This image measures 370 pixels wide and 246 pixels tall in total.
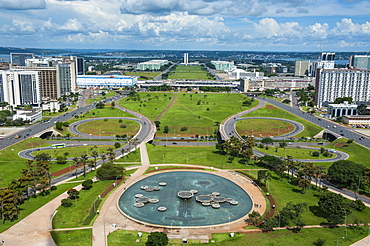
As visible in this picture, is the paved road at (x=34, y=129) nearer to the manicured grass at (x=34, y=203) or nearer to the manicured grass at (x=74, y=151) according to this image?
the manicured grass at (x=74, y=151)

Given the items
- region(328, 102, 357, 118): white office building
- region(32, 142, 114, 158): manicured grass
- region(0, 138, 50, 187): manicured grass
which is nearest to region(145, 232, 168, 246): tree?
region(0, 138, 50, 187): manicured grass

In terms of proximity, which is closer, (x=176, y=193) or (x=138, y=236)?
(x=138, y=236)

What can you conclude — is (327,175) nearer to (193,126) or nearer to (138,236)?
(138,236)

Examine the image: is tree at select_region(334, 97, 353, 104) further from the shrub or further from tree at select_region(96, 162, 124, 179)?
the shrub

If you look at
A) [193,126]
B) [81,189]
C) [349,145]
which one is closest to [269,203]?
[81,189]

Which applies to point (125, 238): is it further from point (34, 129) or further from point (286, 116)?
point (286, 116)

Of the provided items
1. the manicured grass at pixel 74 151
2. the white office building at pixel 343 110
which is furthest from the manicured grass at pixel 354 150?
the manicured grass at pixel 74 151
